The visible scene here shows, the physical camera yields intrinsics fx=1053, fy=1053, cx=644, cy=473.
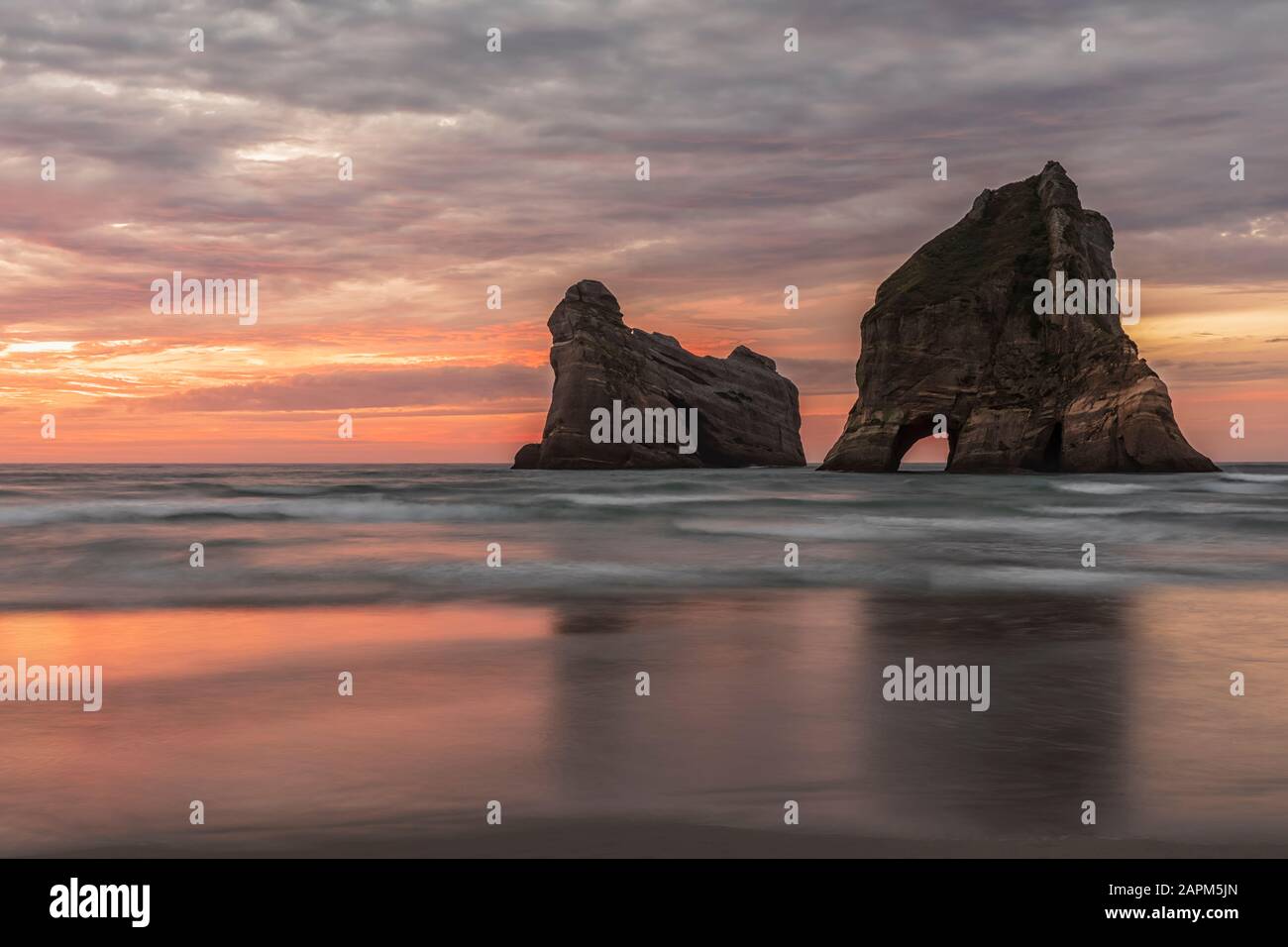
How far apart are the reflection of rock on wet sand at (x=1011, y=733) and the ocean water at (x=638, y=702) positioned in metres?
0.03

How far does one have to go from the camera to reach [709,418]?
125750mm

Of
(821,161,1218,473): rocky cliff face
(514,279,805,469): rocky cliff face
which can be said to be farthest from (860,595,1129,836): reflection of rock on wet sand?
(514,279,805,469): rocky cliff face

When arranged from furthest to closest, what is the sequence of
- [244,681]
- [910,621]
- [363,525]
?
[363,525] < [910,621] < [244,681]

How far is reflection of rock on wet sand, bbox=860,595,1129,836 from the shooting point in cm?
513

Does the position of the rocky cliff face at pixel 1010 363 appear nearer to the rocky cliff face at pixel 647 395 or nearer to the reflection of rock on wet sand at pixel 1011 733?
the rocky cliff face at pixel 647 395

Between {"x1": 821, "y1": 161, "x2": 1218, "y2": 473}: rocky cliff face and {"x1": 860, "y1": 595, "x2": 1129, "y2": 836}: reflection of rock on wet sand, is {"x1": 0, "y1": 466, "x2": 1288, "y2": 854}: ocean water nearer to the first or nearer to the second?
{"x1": 860, "y1": 595, "x2": 1129, "y2": 836}: reflection of rock on wet sand

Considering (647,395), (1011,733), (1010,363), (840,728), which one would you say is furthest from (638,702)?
(647,395)

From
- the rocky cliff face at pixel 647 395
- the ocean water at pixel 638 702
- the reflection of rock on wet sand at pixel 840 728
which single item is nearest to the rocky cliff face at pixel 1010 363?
the rocky cliff face at pixel 647 395

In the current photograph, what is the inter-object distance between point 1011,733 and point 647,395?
105m

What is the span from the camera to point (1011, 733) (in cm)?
658

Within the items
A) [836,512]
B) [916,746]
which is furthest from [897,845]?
[836,512]
